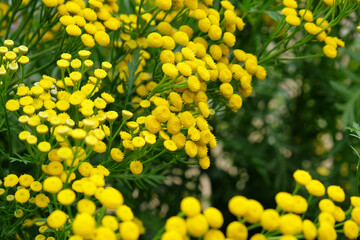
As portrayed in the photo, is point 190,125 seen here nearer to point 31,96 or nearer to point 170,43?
point 170,43

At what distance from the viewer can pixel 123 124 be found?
1.02 meters

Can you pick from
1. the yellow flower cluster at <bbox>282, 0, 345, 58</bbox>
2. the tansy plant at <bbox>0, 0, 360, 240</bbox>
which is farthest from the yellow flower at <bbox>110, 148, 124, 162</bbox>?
the yellow flower cluster at <bbox>282, 0, 345, 58</bbox>

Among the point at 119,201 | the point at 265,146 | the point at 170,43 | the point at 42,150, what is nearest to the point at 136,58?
the point at 170,43

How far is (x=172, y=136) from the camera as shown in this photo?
922mm

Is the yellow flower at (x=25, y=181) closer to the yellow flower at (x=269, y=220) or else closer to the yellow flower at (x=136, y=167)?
the yellow flower at (x=136, y=167)

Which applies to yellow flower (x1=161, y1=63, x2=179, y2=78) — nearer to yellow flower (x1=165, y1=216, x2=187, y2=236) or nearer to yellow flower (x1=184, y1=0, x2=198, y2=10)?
yellow flower (x1=184, y1=0, x2=198, y2=10)

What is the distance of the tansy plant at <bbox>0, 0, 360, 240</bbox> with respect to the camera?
67 centimetres

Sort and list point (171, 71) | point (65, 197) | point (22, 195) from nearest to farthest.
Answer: point (65, 197)
point (22, 195)
point (171, 71)

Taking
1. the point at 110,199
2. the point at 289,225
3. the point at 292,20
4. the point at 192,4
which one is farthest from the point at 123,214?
the point at 292,20

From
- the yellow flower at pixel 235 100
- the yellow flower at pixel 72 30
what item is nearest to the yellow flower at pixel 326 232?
the yellow flower at pixel 235 100

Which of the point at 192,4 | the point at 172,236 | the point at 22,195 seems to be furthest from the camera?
the point at 192,4

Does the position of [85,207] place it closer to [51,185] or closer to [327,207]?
[51,185]

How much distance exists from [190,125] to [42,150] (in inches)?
12.0

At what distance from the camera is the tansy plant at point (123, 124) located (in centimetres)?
67
